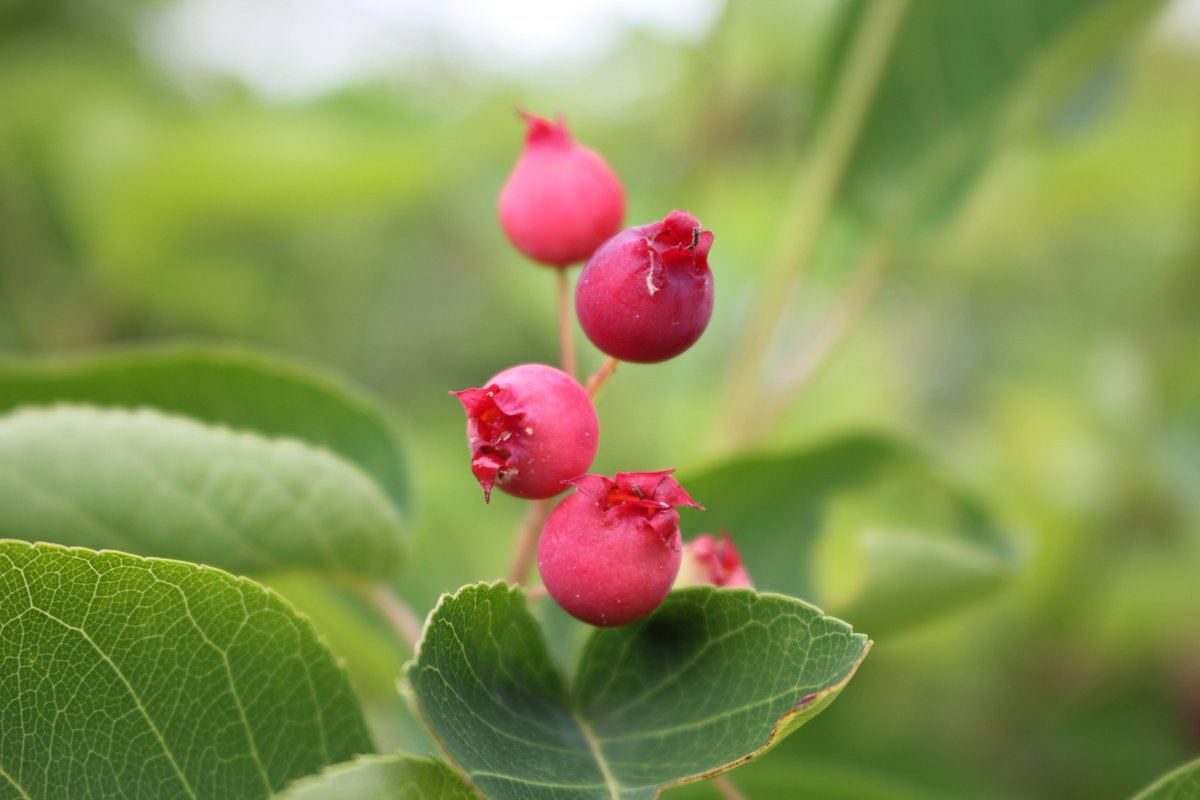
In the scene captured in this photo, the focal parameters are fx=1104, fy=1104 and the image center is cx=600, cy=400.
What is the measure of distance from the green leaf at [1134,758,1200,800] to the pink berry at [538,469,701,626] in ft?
1.26

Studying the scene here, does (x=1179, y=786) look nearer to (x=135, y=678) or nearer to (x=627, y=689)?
(x=627, y=689)

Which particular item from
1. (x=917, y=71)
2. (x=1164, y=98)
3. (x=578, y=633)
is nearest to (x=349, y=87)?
(x=917, y=71)

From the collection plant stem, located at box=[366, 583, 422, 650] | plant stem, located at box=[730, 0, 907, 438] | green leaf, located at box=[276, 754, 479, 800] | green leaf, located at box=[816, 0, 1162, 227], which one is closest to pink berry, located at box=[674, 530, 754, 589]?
green leaf, located at box=[276, 754, 479, 800]

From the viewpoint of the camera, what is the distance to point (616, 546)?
30.3 inches

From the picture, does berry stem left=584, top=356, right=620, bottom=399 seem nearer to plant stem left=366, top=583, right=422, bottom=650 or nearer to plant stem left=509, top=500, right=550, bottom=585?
plant stem left=509, top=500, right=550, bottom=585

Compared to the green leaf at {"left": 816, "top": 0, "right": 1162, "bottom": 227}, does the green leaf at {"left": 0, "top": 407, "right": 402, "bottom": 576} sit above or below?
below

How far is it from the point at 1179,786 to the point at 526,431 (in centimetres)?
54

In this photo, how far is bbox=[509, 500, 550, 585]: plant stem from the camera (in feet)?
3.08

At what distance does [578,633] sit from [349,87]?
197 centimetres

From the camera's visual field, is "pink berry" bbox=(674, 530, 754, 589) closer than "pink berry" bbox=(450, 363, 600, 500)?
No

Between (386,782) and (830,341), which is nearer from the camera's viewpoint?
(386,782)

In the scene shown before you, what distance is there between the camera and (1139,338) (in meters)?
2.66

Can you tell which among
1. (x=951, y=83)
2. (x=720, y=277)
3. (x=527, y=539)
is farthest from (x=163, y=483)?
(x=720, y=277)

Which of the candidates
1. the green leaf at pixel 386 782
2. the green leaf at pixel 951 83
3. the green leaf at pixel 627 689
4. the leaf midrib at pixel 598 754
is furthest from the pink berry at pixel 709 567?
the green leaf at pixel 951 83
